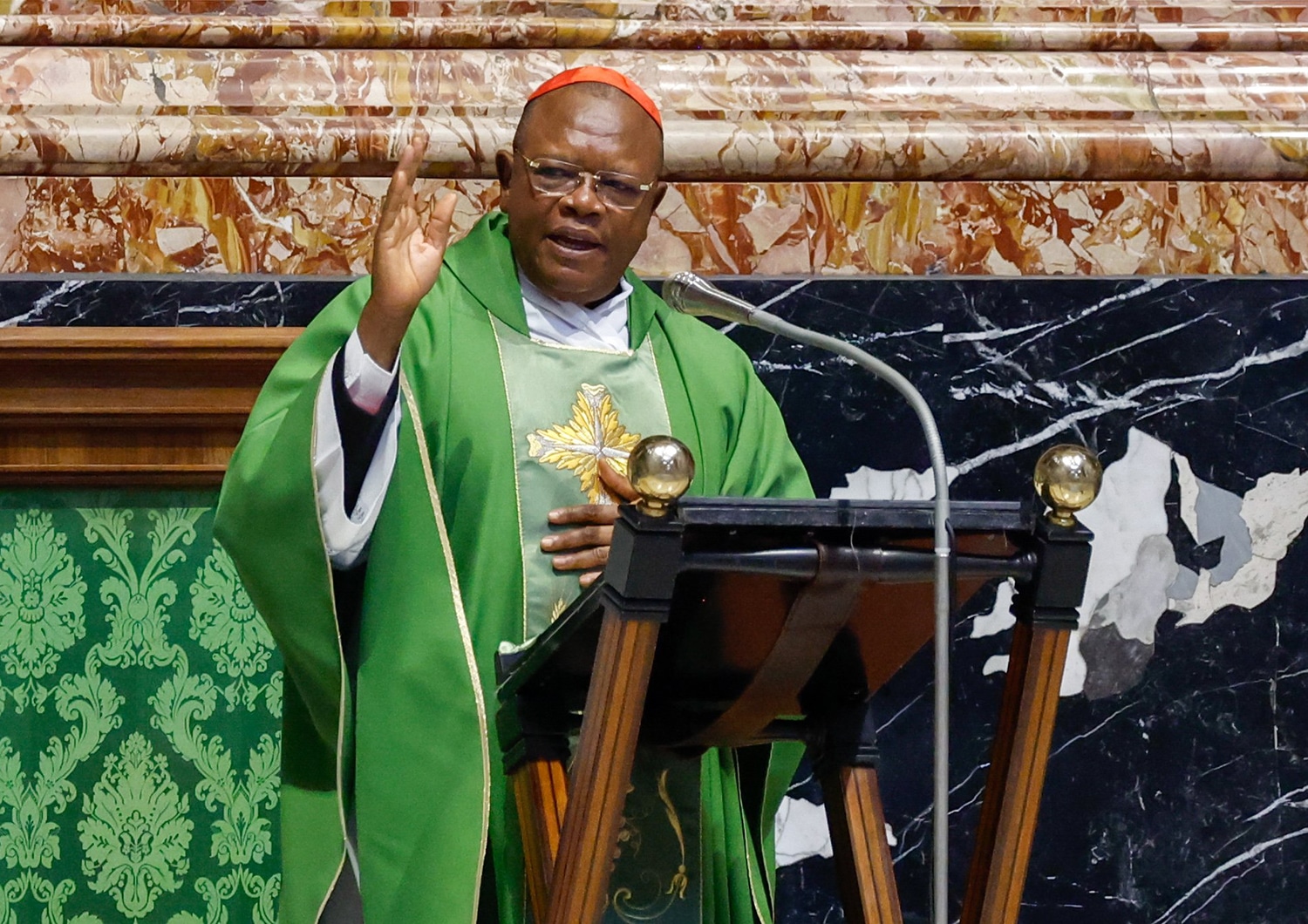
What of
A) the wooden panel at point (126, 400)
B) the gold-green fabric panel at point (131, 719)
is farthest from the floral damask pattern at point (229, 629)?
the wooden panel at point (126, 400)

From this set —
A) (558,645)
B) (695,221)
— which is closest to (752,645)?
(558,645)

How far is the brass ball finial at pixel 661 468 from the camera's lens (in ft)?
6.40

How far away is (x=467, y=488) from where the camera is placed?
284 cm

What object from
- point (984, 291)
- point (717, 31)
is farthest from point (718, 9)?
point (984, 291)

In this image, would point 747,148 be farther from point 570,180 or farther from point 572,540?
point 572,540

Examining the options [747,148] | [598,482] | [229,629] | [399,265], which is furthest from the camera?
[747,148]

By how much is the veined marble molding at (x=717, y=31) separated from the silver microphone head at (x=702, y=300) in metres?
1.69

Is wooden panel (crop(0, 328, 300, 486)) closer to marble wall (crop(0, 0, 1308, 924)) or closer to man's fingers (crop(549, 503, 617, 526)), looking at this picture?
marble wall (crop(0, 0, 1308, 924))

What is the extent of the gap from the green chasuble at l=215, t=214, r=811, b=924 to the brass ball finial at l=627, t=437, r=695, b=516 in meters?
0.72

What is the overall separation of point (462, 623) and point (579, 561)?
23cm

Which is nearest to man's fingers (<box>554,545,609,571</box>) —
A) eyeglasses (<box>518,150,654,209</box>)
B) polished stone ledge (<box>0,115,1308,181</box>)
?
eyeglasses (<box>518,150,654,209</box>)

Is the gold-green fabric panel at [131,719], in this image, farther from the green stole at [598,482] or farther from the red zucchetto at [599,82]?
the red zucchetto at [599,82]

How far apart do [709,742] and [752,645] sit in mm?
245

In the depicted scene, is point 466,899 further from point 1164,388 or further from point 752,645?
point 1164,388
